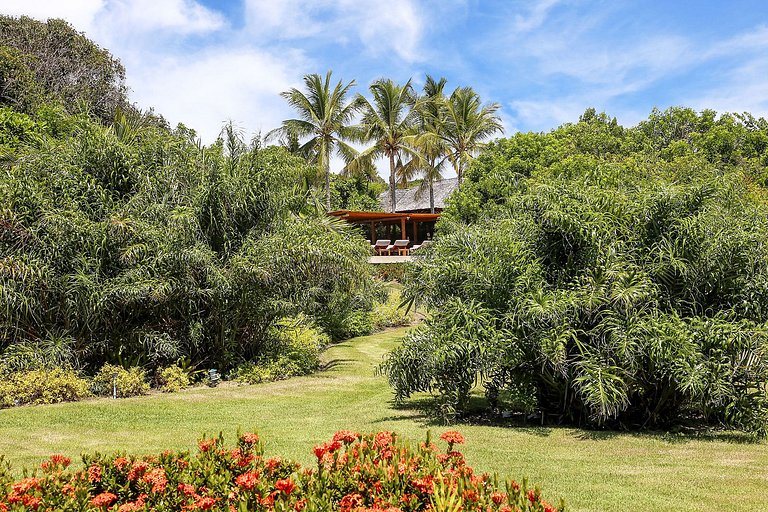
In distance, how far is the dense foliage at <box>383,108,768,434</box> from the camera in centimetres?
721

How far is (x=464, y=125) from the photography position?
3809cm

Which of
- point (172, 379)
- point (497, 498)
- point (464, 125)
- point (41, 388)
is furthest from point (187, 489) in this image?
point (464, 125)

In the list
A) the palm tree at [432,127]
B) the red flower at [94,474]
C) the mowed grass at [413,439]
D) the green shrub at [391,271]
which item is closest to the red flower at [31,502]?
the red flower at [94,474]

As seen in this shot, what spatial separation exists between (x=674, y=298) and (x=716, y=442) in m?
1.66

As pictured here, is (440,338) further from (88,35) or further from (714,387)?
(88,35)

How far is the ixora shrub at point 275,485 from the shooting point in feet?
10.6

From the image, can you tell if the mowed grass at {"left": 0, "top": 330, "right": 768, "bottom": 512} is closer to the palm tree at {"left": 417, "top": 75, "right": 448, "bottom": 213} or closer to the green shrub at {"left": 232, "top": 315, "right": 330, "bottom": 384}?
the green shrub at {"left": 232, "top": 315, "right": 330, "bottom": 384}

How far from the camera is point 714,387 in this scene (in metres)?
7.10

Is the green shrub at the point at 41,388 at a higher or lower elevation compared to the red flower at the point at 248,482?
lower

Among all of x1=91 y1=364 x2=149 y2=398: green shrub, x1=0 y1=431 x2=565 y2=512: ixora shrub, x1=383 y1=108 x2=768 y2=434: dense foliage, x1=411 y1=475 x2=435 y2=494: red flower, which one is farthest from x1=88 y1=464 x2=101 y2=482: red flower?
x1=91 y1=364 x2=149 y2=398: green shrub

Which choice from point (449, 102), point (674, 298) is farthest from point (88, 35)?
point (674, 298)

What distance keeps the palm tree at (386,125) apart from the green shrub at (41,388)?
26.6 meters

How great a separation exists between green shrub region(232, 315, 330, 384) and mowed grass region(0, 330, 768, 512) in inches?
25.9

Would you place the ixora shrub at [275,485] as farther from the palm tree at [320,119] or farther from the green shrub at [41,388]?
the palm tree at [320,119]
